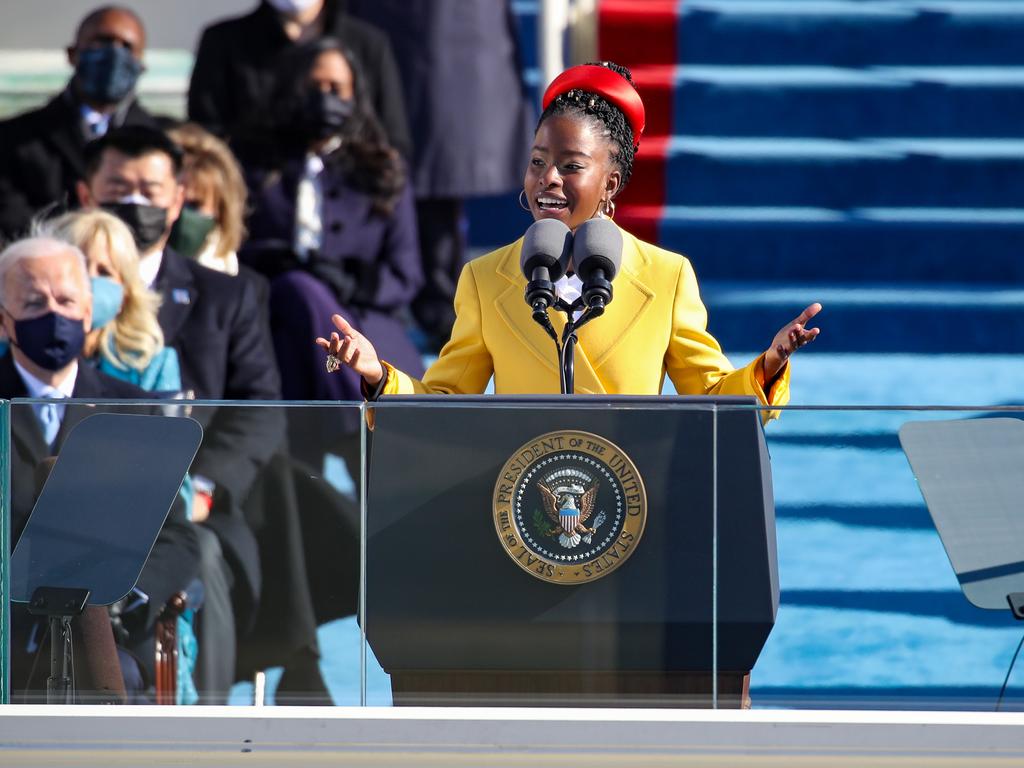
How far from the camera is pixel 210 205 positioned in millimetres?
6039

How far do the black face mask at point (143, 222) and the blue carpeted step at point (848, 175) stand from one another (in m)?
2.42

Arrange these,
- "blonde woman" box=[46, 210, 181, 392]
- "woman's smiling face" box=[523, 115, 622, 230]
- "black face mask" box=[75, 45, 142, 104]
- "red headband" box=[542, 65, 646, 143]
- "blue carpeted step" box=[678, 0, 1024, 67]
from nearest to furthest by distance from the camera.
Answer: "woman's smiling face" box=[523, 115, 622, 230]
"red headband" box=[542, 65, 646, 143]
"blonde woman" box=[46, 210, 181, 392]
"black face mask" box=[75, 45, 142, 104]
"blue carpeted step" box=[678, 0, 1024, 67]

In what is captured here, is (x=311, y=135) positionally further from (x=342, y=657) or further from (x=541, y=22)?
(x=342, y=657)

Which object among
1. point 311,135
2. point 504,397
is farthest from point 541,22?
point 504,397

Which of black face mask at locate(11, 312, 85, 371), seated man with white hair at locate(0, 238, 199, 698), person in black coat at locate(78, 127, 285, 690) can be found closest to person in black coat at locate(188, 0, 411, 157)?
person in black coat at locate(78, 127, 285, 690)

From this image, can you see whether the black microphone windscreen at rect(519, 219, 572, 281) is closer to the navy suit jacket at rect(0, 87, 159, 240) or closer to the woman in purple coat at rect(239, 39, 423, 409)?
the woman in purple coat at rect(239, 39, 423, 409)

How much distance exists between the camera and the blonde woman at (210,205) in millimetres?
5977

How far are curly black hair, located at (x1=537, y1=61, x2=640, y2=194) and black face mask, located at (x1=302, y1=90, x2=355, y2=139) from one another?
2.73m

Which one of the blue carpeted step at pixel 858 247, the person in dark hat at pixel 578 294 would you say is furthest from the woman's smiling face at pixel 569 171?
the blue carpeted step at pixel 858 247

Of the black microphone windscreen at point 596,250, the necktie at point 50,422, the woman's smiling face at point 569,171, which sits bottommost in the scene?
the necktie at point 50,422

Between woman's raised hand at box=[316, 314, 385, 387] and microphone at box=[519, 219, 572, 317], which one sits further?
woman's raised hand at box=[316, 314, 385, 387]

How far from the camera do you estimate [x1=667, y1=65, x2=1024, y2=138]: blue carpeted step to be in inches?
301

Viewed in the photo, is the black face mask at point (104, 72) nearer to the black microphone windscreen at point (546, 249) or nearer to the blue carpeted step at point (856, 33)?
the blue carpeted step at point (856, 33)

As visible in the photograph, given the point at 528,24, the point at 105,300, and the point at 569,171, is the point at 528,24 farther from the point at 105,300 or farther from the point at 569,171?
the point at 569,171
